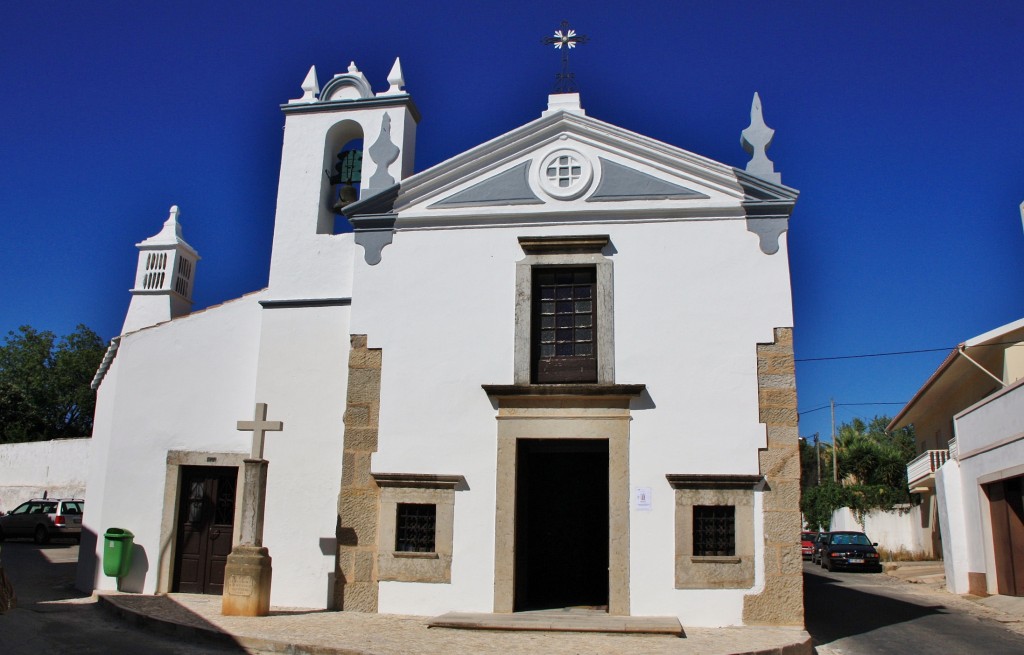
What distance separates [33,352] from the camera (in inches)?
1788

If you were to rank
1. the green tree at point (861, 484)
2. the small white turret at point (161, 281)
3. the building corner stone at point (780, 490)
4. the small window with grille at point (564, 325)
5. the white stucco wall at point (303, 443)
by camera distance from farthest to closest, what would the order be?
the green tree at point (861, 484) < the small white turret at point (161, 281) < the white stucco wall at point (303, 443) < the small window with grille at point (564, 325) < the building corner stone at point (780, 490)

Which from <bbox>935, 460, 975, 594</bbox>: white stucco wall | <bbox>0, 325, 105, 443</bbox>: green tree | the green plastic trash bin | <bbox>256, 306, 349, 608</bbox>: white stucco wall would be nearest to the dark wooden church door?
the green plastic trash bin

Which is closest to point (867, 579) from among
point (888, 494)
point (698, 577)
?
point (888, 494)

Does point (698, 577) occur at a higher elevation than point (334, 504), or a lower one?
lower

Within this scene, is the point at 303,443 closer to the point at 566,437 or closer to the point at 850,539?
the point at 566,437

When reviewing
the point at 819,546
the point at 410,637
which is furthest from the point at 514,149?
the point at 819,546

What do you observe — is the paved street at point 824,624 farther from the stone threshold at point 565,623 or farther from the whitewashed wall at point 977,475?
the whitewashed wall at point 977,475

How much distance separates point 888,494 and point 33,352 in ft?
139

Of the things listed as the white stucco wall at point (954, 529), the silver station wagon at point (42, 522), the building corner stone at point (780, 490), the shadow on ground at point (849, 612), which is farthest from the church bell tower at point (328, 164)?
the silver station wagon at point (42, 522)

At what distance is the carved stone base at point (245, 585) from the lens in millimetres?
10273

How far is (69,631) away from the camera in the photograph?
945cm

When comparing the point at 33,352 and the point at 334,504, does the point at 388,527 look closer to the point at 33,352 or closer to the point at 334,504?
the point at 334,504

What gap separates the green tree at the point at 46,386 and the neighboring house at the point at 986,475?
40.3 metres

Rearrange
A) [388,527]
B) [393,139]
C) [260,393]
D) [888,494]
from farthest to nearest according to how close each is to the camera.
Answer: [888,494] → [393,139] → [260,393] → [388,527]
